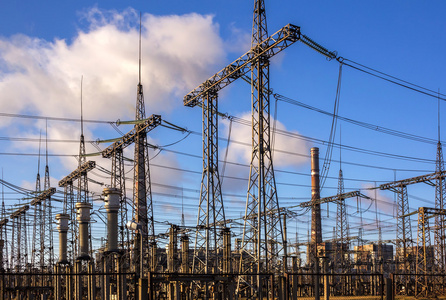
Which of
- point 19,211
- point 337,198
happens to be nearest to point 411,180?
point 337,198

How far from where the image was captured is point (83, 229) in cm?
1972

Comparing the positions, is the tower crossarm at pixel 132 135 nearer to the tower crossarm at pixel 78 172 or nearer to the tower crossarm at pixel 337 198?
the tower crossarm at pixel 78 172

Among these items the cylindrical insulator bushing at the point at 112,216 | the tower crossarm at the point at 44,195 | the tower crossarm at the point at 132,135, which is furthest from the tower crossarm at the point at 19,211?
the cylindrical insulator bushing at the point at 112,216

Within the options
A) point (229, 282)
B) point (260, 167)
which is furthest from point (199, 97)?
point (229, 282)

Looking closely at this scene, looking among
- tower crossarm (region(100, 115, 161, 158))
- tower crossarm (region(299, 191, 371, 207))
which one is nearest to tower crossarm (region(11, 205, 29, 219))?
tower crossarm (region(100, 115, 161, 158))

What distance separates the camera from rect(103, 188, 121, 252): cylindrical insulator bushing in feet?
57.5

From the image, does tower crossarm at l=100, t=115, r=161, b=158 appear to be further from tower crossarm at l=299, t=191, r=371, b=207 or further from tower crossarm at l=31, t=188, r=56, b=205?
tower crossarm at l=299, t=191, r=371, b=207

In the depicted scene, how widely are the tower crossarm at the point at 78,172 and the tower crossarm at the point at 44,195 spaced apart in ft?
5.12

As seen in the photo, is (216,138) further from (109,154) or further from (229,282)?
(109,154)

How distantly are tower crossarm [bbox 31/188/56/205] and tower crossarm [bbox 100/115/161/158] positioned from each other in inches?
343

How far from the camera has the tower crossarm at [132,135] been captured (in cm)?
3222

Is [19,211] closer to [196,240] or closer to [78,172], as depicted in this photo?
[78,172]

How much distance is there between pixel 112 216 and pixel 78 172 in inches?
1025

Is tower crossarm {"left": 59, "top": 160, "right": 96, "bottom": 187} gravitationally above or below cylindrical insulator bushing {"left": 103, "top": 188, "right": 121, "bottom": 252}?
above
